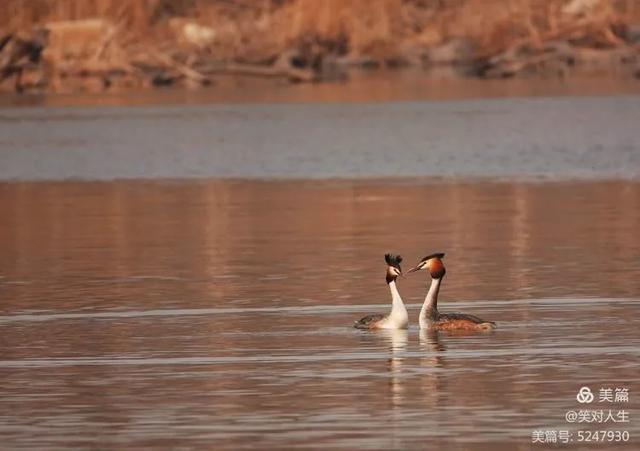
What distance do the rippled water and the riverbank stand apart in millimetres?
33244

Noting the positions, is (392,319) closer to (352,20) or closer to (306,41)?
(306,41)

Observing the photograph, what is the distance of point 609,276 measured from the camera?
17688 millimetres

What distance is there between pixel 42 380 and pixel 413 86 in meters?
45.4

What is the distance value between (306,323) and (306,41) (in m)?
47.6

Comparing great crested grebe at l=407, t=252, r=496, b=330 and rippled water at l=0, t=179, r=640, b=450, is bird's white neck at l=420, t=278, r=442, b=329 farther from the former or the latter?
rippled water at l=0, t=179, r=640, b=450

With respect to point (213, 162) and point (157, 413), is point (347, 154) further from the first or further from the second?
point (157, 413)

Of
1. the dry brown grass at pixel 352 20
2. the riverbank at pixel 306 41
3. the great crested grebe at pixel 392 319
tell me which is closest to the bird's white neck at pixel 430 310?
the great crested grebe at pixel 392 319

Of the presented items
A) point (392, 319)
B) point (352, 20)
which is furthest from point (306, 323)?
point (352, 20)

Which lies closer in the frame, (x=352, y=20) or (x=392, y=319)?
(x=392, y=319)

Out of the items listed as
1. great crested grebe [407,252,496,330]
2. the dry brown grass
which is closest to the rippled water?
great crested grebe [407,252,496,330]

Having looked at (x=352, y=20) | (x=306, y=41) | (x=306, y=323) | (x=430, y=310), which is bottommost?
(x=306, y=323)

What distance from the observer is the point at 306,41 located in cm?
6247

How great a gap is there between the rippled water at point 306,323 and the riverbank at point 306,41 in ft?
109

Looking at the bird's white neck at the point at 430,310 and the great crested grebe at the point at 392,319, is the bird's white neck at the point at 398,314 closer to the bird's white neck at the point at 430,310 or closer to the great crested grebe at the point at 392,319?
the great crested grebe at the point at 392,319
